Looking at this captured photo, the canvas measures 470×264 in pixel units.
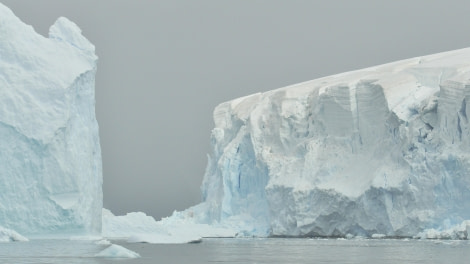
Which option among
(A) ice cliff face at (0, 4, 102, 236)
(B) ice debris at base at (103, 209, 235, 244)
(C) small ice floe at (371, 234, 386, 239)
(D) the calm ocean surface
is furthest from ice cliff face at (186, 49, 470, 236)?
(A) ice cliff face at (0, 4, 102, 236)

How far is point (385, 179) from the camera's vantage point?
30.5m

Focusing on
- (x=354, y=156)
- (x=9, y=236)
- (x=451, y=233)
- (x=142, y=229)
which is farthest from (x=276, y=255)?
(x=142, y=229)

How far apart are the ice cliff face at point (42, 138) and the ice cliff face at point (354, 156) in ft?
27.3

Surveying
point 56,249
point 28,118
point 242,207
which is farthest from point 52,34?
point 242,207

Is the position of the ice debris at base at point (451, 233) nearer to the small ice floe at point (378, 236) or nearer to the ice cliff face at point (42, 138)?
the small ice floe at point (378, 236)

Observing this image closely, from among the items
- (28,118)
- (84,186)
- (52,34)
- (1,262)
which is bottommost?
(1,262)

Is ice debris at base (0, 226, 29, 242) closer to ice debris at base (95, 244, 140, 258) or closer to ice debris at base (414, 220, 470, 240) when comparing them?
ice debris at base (95, 244, 140, 258)

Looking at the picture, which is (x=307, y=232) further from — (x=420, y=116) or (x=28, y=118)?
(x=28, y=118)

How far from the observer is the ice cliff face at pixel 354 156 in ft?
95.1

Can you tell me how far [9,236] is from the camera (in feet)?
84.9

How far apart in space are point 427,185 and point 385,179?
5.95 ft

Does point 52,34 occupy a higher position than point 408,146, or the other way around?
point 52,34

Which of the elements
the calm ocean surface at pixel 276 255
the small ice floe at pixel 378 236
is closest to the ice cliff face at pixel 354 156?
the small ice floe at pixel 378 236

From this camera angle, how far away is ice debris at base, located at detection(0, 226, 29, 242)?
1008 inches
